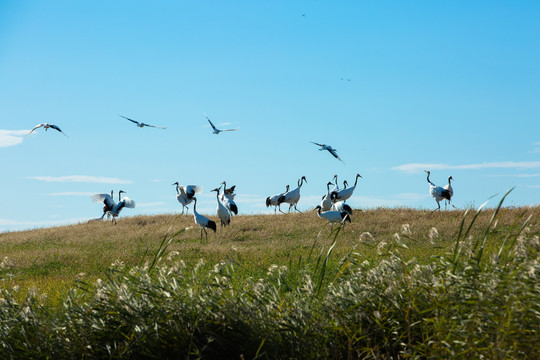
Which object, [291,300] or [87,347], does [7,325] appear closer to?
[87,347]

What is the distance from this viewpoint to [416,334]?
5.96m

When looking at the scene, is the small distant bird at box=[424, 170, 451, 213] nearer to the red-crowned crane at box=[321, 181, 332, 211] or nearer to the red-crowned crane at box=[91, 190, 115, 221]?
the red-crowned crane at box=[321, 181, 332, 211]

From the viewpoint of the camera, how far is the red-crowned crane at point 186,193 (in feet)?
107

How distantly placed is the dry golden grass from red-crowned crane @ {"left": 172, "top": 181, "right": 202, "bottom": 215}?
178cm

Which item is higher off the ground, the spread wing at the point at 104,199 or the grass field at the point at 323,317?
the spread wing at the point at 104,199

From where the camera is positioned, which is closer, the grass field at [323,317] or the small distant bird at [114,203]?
the grass field at [323,317]

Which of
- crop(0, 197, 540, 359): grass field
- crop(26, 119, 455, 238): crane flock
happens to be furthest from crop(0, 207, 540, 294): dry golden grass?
crop(0, 197, 540, 359): grass field

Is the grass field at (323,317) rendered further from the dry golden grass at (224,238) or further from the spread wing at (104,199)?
the spread wing at (104,199)

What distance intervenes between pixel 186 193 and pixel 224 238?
9264 mm

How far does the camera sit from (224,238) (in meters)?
23.9

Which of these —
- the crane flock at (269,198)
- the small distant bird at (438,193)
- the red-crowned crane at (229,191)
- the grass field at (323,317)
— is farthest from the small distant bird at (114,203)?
the grass field at (323,317)

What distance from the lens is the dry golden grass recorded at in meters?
17.2

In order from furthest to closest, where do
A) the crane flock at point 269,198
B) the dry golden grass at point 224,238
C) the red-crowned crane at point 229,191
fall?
1. the red-crowned crane at point 229,191
2. the crane flock at point 269,198
3. the dry golden grass at point 224,238

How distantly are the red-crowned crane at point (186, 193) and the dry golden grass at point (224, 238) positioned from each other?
1.78m
